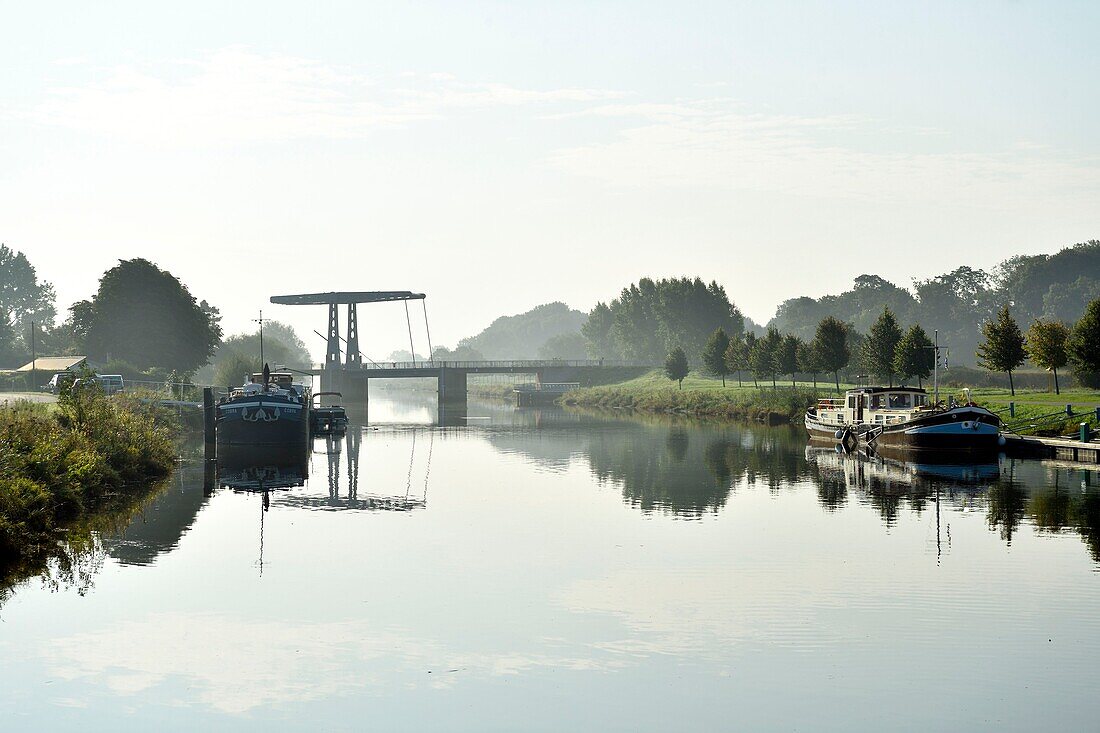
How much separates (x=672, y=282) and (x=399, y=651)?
5726 inches

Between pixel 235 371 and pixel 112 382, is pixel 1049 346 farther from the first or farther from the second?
pixel 235 371

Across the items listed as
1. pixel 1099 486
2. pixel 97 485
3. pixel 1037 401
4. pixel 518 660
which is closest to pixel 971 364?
pixel 1037 401

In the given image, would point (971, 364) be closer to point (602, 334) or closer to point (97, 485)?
point (602, 334)

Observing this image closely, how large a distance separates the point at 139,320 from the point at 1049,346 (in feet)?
246

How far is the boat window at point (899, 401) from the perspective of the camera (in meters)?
59.8

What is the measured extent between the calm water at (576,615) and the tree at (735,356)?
66.7m

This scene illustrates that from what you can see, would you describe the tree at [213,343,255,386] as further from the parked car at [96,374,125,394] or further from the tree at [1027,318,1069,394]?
the tree at [1027,318,1069,394]

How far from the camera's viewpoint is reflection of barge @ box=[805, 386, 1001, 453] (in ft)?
167

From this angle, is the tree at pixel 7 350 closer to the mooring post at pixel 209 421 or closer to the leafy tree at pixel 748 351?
the leafy tree at pixel 748 351

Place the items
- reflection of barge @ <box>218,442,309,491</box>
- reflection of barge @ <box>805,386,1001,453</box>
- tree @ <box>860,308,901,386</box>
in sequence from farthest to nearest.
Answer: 1. tree @ <box>860,308,901,386</box>
2. reflection of barge @ <box>805,386,1001,453</box>
3. reflection of barge @ <box>218,442,309,491</box>

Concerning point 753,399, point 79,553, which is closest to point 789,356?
point 753,399

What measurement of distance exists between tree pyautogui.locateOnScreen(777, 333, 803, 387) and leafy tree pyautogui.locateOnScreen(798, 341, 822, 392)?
90 cm

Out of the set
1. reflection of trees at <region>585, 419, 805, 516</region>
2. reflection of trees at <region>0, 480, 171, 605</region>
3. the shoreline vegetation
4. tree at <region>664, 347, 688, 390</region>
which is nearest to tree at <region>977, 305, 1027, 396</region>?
the shoreline vegetation

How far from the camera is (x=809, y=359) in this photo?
298 feet
